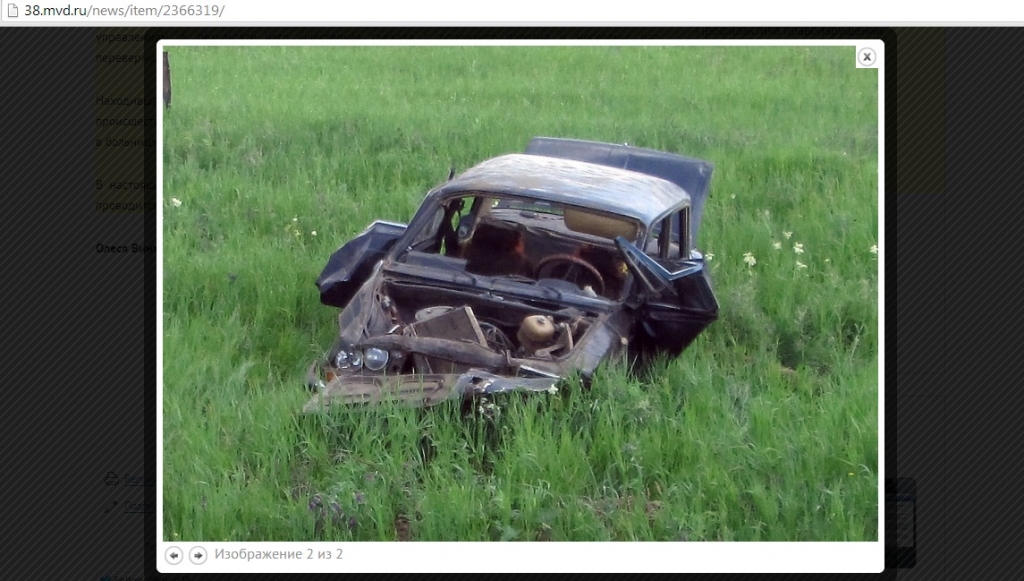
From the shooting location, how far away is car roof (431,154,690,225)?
4195 millimetres

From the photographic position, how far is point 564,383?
364 centimetres

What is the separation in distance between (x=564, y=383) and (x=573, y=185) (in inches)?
40.8

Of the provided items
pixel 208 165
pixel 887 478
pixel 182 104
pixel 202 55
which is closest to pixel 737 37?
pixel 887 478

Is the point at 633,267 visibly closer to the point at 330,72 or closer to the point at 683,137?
the point at 330,72

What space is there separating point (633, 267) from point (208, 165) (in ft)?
10.8

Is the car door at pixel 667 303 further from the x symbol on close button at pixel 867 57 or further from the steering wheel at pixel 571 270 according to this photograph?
the x symbol on close button at pixel 867 57

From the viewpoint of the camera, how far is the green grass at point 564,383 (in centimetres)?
328
